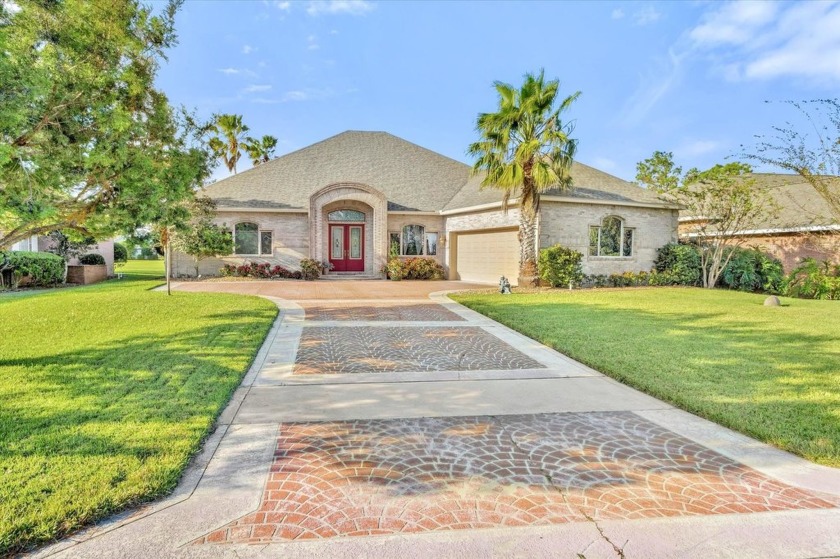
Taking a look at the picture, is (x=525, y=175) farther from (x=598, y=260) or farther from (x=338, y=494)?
(x=338, y=494)

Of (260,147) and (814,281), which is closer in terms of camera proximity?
(814,281)

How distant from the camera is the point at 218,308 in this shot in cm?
1134

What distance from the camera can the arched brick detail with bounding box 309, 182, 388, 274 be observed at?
68.5ft

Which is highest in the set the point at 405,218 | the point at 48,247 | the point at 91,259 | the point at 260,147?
the point at 260,147

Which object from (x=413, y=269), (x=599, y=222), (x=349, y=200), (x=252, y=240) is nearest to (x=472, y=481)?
(x=599, y=222)

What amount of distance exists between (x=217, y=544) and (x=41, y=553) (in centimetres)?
90

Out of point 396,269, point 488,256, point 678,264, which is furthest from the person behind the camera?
point 396,269

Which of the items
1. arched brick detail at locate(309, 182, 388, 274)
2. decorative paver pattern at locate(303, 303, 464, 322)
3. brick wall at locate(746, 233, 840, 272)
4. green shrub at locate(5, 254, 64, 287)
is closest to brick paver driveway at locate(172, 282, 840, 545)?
decorative paver pattern at locate(303, 303, 464, 322)

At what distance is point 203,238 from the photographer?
19625mm

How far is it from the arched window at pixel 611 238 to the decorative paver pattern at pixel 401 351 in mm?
11196

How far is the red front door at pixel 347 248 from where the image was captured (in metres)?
22.3

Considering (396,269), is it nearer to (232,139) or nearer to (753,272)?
(753,272)

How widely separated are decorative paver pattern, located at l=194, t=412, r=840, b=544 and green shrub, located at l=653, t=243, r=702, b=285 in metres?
16.8

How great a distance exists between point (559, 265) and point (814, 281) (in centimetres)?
849
